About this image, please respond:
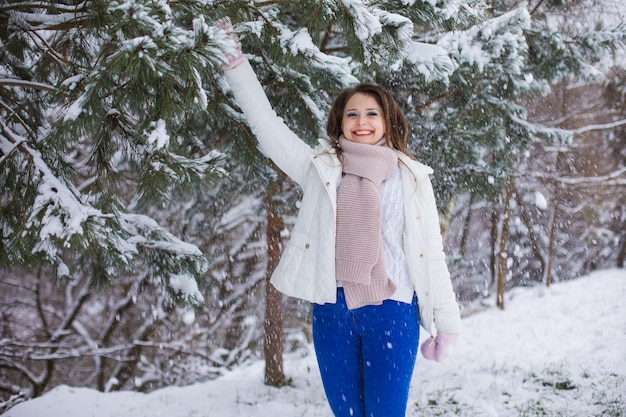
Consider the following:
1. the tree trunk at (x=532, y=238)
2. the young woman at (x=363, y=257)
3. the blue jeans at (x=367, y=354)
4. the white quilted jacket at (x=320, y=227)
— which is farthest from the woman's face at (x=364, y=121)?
the tree trunk at (x=532, y=238)

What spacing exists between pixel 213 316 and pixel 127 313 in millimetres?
1738

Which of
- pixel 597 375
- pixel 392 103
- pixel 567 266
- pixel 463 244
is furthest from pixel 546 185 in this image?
pixel 392 103

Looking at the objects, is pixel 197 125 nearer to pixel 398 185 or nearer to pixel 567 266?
pixel 398 185

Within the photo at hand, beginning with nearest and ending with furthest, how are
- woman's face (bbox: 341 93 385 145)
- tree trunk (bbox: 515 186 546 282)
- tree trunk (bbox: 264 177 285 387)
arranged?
woman's face (bbox: 341 93 385 145) → tree trunk (bbox: 264 177 285 387) → tree trunk (bbox: 515 186 546 282)

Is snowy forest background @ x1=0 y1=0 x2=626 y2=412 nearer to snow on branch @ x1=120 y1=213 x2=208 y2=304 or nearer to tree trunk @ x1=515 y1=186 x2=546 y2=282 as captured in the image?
snow on branch @ x1=120 y1=213 x2=208 y2=304

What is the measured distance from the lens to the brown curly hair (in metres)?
2.27

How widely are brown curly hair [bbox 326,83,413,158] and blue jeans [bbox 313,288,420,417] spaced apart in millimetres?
724

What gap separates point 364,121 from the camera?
2229 mm

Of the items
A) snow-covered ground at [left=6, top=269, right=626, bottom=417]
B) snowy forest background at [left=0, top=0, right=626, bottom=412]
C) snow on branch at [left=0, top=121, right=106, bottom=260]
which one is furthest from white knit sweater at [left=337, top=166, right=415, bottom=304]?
snow-covered ground at [left=6, top=269, right=626, bottom=417]

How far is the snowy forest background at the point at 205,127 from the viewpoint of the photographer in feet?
6.18

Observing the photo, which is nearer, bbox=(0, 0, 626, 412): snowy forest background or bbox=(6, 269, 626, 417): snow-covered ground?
bbox=(0, 0, 626, 412): snowy forest background

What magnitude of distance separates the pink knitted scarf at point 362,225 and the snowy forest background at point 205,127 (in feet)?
1.40

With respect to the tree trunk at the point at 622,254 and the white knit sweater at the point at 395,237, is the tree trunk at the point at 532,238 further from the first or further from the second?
the white knit sweater at the point at 395,237

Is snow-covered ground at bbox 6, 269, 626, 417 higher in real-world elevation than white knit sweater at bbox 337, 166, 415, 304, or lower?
lower
